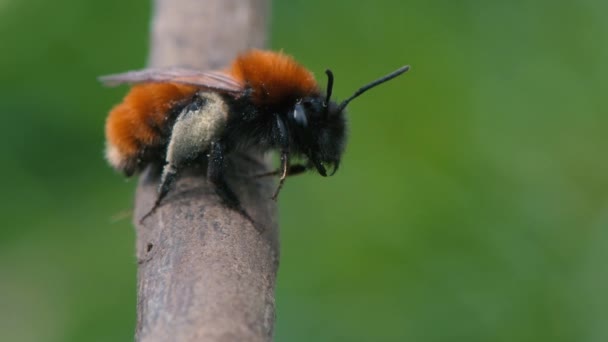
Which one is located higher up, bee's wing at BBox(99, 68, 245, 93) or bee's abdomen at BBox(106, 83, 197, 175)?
bee's wing at BBox(99, 68, 245, 93)

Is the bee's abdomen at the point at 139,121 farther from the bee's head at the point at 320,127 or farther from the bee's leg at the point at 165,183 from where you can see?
the bee's head at the point at 320,127

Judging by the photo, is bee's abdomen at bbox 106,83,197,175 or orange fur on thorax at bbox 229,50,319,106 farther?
bee's abdomen at bbox 106,83,197,175

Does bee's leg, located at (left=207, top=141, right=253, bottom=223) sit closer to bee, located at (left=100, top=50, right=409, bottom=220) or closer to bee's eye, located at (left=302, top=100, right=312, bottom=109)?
bee, located at (left=100, top=50, right=409, bottom=220)

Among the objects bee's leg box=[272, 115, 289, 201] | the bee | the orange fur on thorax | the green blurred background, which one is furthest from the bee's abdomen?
the green blurred background

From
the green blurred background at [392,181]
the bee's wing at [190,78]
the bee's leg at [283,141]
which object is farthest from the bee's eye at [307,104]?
the green blurred background at [392,181]

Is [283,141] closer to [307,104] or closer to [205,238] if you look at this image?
[307,104]

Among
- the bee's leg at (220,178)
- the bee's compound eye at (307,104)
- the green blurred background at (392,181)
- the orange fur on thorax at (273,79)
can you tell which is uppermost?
the orange fur on thorax at (273,79)

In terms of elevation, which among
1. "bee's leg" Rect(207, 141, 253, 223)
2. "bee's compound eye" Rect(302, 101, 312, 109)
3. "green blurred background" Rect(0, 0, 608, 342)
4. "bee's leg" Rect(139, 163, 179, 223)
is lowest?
"green blurred background" Rect(0, 0, 608, 342)

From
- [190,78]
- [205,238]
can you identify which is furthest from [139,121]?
[205,238]
